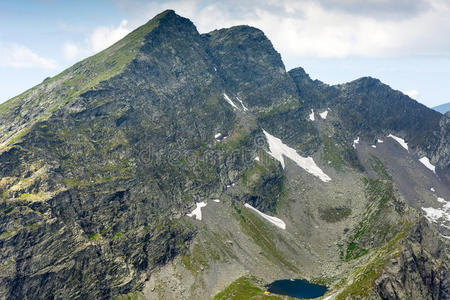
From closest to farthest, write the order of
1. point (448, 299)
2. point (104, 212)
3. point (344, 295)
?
1. point (344, 295)
2. point (448, 299)
3. point (104, 212)

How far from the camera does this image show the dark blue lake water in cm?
14984

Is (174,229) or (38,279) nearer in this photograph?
(38,279)

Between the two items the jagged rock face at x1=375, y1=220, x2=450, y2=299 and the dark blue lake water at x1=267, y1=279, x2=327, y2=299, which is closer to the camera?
the jagged rock face at x1=375, y1=220, x2=450, y2=299

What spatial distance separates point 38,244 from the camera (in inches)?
5694

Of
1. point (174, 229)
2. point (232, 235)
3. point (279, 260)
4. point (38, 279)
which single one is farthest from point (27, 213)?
point (279, 260)

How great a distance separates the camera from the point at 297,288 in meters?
157

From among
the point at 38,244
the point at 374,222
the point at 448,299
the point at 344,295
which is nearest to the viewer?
the point at 344,295

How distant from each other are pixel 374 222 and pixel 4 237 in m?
197

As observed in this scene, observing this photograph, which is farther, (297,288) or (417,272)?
(297,288)

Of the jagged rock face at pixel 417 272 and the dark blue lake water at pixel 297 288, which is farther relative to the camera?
the dark blue lake water at pixel 297 288

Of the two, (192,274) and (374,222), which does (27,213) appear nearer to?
(192,274)

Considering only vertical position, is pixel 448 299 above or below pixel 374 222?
below

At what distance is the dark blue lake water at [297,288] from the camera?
5899 inches

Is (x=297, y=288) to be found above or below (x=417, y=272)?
above
